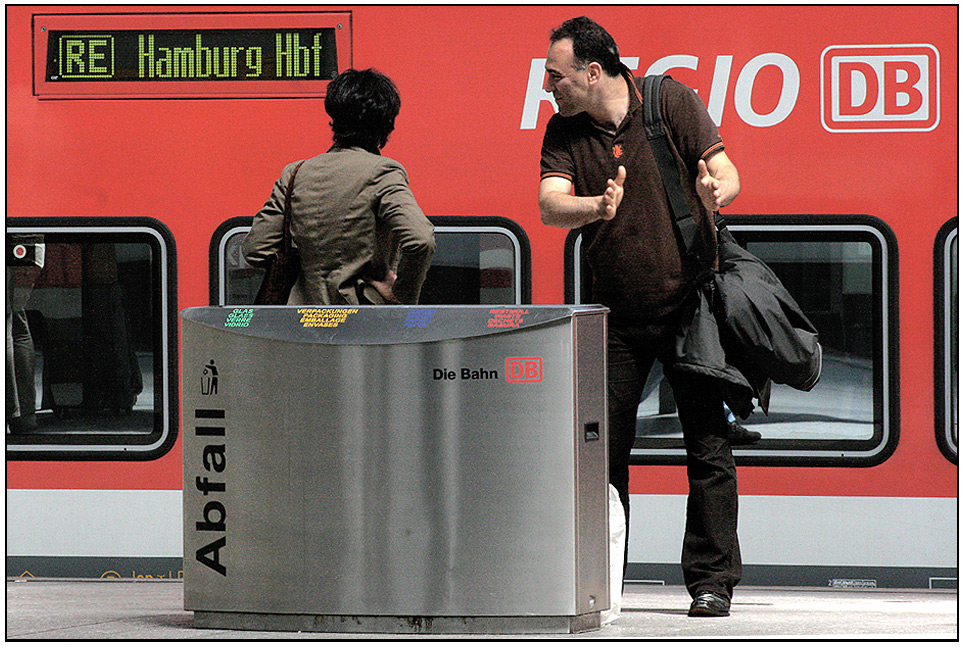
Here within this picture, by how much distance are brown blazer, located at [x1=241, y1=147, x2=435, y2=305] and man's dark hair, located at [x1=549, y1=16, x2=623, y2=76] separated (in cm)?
66

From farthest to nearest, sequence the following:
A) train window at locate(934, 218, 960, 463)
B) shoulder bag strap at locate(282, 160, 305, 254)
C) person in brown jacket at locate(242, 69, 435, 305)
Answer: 1. train window at locate(934, 218, 960, 463)
2. shoulder bag strap at locate(282, 160, 305, 254)
3. person in brown jacket at locate(242, 69, 435, 305)

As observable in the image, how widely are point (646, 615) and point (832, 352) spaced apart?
5.39 feet

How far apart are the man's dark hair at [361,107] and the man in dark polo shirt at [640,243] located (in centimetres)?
50

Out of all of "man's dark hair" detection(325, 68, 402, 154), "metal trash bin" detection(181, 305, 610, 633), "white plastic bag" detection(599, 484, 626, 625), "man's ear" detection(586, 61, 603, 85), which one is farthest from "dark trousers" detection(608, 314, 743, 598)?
"man's dark hair" detection(325, 68, 402, 154)

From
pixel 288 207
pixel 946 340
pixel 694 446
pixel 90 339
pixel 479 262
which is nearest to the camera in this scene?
pixel 288 207

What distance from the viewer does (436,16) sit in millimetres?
5188

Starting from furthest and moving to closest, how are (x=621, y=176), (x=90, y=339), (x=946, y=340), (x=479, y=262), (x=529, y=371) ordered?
(x=90, y=339)
(x=479, y=262)
(x=946, y=340)
(x=621, y=176)
(x=529, y=371)

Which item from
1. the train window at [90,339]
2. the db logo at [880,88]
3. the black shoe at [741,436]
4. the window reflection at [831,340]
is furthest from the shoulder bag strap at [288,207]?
the db logo at [880,88]

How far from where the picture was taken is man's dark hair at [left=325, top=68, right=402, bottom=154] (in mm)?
3781

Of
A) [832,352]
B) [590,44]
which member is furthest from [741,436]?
[590,44]

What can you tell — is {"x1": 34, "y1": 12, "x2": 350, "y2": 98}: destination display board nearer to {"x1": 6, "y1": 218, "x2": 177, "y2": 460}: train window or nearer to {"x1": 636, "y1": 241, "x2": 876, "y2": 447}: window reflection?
{"x1": 6, "y1": 218, "x2": 177, "y2": 460}: train window

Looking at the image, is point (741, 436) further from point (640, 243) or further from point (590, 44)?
point (590, 44)

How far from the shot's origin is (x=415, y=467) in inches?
134

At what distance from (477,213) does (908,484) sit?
1.99 m
